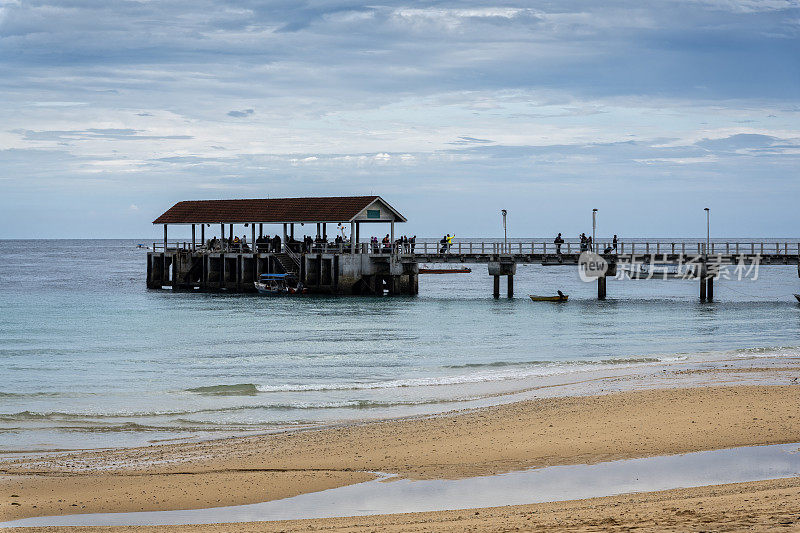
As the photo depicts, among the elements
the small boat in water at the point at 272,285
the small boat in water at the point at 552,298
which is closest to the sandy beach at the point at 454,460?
the small boat in water at the point at 552,298

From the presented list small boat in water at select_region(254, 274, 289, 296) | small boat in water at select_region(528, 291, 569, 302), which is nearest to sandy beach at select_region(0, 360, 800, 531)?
small boat in water at select_region(528, 291, 569, 302)

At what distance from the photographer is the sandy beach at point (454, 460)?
8711 millimetres

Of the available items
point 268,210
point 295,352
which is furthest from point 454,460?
point 268,210

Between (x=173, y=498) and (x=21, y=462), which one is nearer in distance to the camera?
(x=173, y=498)

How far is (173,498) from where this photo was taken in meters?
10.6

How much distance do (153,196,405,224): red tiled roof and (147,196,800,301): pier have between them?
74 mm

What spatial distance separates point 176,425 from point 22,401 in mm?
4883

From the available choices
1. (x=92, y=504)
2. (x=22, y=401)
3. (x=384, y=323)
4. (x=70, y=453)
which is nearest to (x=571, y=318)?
(x=384, y=323)

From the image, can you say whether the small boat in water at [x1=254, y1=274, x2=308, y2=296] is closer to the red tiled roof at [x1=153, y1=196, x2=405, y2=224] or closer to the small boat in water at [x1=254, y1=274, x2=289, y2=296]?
Result: the small boat in water at [x1=254, y1=274, x2=289, y2=296]

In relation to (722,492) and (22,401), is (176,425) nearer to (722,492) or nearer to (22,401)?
(22,401)

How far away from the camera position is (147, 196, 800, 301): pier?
4950cm

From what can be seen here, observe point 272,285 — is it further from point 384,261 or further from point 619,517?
point 619,517

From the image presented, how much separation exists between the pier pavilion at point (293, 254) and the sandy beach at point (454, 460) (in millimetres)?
35367

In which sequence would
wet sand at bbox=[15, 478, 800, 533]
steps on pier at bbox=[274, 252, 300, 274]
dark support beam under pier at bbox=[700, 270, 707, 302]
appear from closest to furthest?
wet sand at bbox=[15, 478, 800, 533] → dark support beam under pier at bbox=[700, 270, 707, 302] → steps on pier at bbox=[274, 252, 300, 274]
